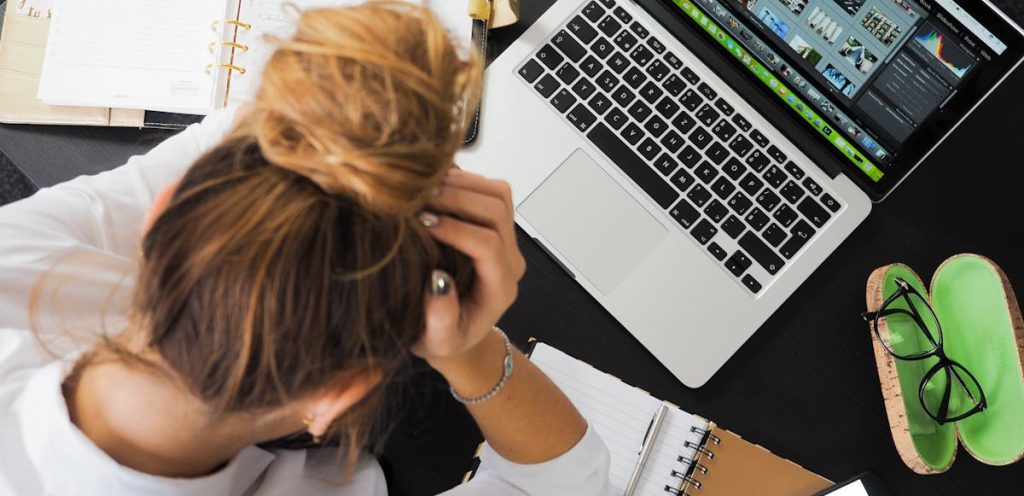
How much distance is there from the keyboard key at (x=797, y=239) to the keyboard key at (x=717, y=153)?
0.10 meters

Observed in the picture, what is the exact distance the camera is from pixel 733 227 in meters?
0.73

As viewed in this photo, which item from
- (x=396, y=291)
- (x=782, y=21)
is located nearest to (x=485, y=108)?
(x=782, y=21)

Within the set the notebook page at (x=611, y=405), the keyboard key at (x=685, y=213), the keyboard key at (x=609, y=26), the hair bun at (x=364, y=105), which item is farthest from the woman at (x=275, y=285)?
the keyboard key at (x=609, y=26)

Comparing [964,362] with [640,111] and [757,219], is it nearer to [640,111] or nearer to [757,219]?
[757,219]

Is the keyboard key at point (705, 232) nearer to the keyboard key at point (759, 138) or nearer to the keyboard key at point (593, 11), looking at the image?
the keyboard key at point (759, 138)

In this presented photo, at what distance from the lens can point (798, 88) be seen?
2.33 feet

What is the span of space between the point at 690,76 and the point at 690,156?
0.09 m

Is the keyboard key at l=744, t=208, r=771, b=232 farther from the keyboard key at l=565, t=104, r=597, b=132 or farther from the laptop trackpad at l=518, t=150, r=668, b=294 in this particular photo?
the keyboard key at l=565, t=104, r=597, b=132

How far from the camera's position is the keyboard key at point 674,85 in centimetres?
76

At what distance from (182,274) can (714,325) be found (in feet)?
1.73

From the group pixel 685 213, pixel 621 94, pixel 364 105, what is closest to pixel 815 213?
pixel 685 213

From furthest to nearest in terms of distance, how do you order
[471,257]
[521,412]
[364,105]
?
[521,412] < [471,257] < [364,105]

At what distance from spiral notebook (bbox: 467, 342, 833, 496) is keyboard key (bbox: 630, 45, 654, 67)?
1.12ft

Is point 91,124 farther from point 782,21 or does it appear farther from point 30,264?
point 782,21
